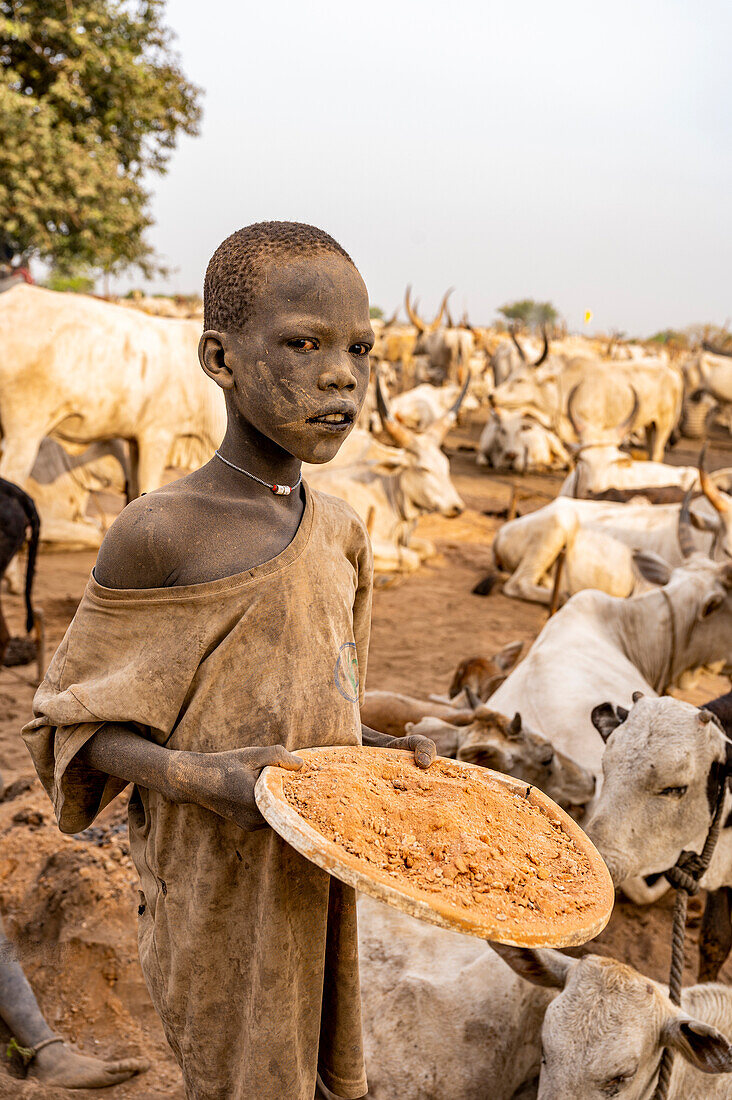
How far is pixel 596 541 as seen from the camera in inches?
289

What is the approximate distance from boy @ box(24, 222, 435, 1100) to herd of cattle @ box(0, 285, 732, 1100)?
0.94m

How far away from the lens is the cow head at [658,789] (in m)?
2.59

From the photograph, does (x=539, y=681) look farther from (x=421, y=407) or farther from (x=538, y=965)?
(x=421, y=407)

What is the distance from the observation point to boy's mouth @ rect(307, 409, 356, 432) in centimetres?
144

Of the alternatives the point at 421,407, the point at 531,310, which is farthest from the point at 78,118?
the point at 531,310

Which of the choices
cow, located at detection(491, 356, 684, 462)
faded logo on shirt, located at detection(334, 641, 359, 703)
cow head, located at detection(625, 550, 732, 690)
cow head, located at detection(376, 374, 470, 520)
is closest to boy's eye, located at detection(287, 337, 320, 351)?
faded logo on shirt, located at detection(334, 641, 359, 703)

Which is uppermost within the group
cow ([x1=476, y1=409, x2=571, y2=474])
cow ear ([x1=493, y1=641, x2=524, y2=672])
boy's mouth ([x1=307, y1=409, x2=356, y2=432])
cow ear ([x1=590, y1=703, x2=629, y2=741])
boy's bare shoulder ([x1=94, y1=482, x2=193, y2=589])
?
boy's mouth ([x1=307, y1=409, x2=356, y2=432])

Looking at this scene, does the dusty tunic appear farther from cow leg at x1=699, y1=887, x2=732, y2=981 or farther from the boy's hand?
cow leg at x1=699, y1=887, x2=732, y2=981

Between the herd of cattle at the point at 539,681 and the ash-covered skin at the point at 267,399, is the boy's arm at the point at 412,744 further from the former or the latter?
the herd of cattle at the point at 539,681

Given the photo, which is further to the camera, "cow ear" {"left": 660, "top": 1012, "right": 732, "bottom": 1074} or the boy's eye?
"cow ear" {"left": 660, "top": 1012, "right": 732, "bottom": 1074}

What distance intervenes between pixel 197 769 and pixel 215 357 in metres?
0.69

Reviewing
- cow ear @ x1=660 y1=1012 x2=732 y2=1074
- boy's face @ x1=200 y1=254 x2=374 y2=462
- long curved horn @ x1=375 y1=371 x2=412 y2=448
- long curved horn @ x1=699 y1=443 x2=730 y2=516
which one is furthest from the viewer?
long curved horn @ x1=375 y1=371 x2=412 y2=448

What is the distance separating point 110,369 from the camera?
257 inches

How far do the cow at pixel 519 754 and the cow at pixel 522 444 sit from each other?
11261 millimetres
